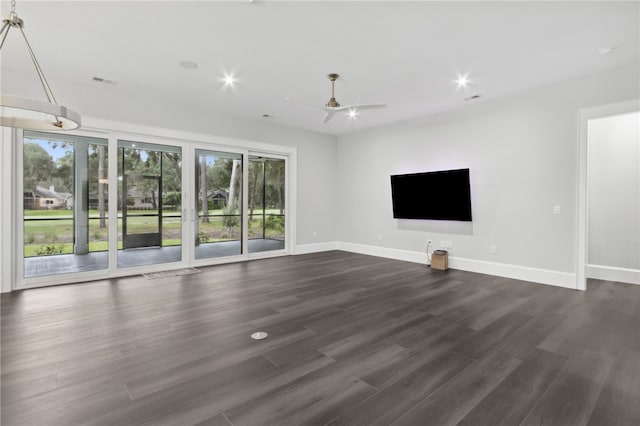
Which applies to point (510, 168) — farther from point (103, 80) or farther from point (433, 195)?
point (103, 80)

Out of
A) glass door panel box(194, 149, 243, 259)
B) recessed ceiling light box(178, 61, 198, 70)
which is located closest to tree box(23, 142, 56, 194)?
glass door panel box(194, 149, 243, 259)

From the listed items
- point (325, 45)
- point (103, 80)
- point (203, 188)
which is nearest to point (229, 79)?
point (325, 45)

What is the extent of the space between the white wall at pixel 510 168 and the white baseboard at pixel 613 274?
1.09 m

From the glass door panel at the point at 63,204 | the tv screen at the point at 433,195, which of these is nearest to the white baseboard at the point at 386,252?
the tv screen at the point at 433,195

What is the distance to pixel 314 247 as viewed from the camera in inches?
308

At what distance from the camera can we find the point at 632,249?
16.3ft

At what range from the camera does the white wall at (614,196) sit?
5.01 metres

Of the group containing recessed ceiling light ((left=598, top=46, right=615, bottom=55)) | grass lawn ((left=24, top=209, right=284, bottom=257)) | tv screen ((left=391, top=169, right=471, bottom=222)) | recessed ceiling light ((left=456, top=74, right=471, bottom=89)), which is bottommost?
grass lawn ((left=24, top=209, right=284, bottom=257))

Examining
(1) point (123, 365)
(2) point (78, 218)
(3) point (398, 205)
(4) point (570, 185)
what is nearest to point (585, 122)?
(4) point (570, 185)

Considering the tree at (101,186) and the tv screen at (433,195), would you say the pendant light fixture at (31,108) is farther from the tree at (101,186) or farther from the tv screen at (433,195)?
the tv screen at (433,195)

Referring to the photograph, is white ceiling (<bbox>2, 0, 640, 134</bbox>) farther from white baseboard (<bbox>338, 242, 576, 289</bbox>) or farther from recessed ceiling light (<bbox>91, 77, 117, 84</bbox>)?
white baseboard (<bbox>338, 242, 576, 289</bbox>)

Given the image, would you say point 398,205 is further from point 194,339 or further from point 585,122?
point 194,339

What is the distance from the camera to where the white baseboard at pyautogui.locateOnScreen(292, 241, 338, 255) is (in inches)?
296

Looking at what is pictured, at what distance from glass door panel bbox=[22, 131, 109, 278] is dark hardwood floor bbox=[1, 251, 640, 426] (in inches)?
30.8
